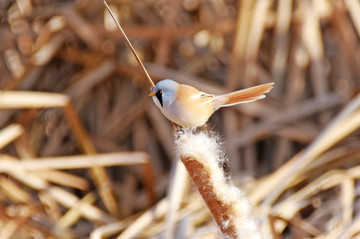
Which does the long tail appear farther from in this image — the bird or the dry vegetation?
the dry vegetation

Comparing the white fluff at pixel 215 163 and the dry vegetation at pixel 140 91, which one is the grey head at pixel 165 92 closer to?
the white fluff at pixel 215 163

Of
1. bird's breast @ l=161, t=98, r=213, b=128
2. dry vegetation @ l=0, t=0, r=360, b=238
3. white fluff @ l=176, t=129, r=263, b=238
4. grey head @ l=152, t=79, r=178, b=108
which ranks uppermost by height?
dry vegetation @ l=0, t=0, r=360, b=238

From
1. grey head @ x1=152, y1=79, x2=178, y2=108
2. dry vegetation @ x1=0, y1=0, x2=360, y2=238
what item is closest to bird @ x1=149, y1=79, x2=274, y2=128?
grey head @ x1=152, y1=79, x2=178, y2=108

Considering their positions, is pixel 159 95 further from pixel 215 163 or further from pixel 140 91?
pixel 140 91

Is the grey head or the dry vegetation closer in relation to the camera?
the grey head

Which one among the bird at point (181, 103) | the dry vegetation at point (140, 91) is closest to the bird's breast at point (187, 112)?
the bird at point (181, 103)

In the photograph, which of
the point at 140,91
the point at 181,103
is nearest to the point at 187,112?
the point at 181,103
